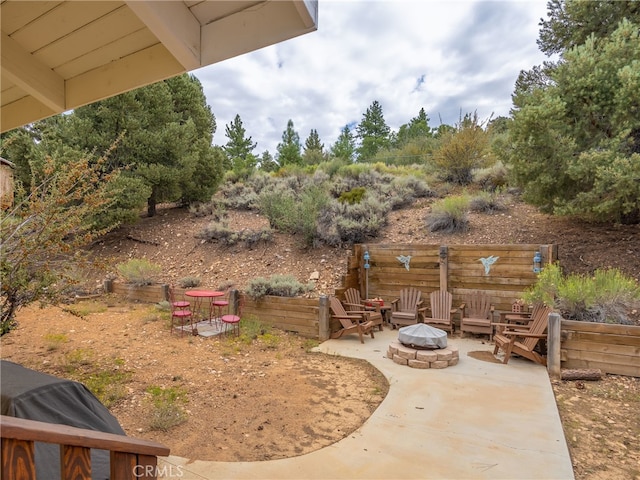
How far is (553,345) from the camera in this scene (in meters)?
4.31

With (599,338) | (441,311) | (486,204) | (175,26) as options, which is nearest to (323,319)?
(441,311)

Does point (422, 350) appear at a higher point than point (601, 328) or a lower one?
lower

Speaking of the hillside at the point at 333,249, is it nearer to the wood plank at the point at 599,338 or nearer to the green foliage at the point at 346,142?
the wood plank at the point at 599,338

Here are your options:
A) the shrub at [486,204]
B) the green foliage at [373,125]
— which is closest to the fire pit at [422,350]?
the shrub at [486,204]

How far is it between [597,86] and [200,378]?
24.2ft

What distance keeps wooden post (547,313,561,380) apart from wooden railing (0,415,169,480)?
4.56 metres

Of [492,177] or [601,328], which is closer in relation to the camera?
[601,328]

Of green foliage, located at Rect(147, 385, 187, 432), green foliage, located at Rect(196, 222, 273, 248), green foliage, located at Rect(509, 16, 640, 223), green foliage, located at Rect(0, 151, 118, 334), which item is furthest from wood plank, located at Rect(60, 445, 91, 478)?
green foliage, located at Rect(196, 222, 273, 248)

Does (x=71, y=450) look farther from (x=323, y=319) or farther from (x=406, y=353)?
(x=323, y=319)

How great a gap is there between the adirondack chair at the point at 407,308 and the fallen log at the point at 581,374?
2.40m

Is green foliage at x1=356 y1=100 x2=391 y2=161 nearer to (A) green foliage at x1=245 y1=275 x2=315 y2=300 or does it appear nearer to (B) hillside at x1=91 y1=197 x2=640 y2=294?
(B) hillside at x1=91 y1=197 x2=640 y2=294

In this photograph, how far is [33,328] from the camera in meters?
6.09

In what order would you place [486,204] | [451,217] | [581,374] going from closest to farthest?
[581,374] → [451,217] → [486,204]

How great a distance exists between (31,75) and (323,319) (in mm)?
4726
